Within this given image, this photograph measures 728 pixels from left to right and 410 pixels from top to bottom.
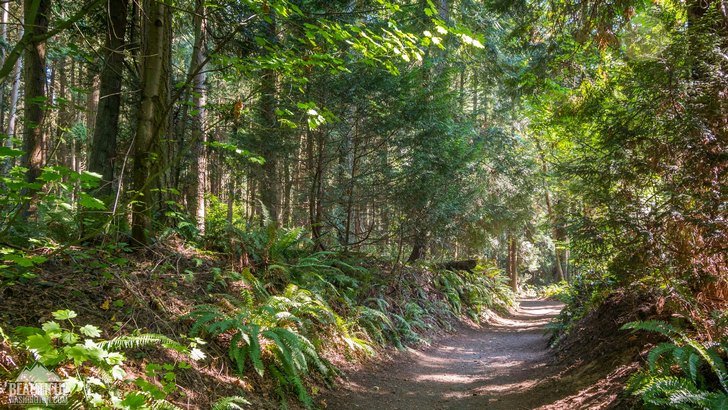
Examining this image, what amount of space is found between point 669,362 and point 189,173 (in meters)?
10.2

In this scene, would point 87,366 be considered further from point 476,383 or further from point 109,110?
point 476,383

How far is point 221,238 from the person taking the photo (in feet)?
23.9

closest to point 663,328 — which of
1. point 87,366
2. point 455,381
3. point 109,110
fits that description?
point 455,381

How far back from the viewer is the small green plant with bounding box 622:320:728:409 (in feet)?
11.3

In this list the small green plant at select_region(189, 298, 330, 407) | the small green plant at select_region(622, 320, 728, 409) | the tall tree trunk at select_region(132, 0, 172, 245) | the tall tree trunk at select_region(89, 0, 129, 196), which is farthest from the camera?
the tall tree trunk at select_region(89, 0, 129, 196)

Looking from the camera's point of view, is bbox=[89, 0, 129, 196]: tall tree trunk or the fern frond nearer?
the fern frond

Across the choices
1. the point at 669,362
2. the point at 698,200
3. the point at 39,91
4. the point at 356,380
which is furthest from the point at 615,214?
the point at 39,91

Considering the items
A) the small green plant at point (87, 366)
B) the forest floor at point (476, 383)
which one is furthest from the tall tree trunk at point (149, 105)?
the forest floor at point (476, 383)

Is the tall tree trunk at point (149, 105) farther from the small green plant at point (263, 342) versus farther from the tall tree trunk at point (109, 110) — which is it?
the tall tree trunk at point (109, 110)

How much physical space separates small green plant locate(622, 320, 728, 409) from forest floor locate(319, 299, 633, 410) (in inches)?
20.4

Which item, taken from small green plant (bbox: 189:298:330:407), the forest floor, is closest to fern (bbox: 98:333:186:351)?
small green plant (bbox: 189:298:330:407)

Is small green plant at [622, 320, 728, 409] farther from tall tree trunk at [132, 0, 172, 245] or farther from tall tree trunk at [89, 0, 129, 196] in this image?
tall tree trunk at [89, 0, 129, 196]

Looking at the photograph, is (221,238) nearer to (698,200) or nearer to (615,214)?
(615,214)

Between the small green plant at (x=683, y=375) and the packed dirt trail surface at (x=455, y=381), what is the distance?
1745 millimetres
